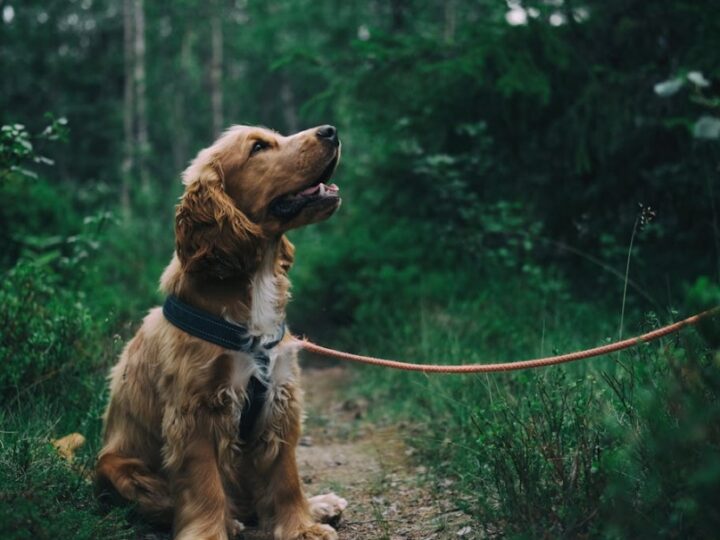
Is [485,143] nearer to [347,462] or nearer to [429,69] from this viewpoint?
[429,69]

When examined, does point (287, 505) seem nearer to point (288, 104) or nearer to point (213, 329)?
point (213, 329)

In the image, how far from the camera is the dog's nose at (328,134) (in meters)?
3.56

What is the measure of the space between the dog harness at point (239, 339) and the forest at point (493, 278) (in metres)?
0.69

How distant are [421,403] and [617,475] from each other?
8.54ft

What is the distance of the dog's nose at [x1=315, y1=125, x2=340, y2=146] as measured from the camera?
3557mm

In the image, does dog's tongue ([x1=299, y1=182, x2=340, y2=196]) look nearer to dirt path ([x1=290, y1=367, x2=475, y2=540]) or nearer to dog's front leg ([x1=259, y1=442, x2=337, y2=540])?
dog's front leg ([x1=259, y1=442, x2=337, y2=540])

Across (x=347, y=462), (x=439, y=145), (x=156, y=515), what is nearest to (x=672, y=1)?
(x=439, y=145)

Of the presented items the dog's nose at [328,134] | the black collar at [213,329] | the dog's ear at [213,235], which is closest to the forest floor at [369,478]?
the black collar at [213,329]

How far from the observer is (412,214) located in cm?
789

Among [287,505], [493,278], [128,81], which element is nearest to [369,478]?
[287,505]

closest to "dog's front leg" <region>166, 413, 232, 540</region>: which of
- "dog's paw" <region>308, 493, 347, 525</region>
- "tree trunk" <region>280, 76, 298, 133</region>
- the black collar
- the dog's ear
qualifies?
the black collar

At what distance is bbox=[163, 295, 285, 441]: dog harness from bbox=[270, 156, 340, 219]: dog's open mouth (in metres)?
0.59

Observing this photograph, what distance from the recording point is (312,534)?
332 centimetres

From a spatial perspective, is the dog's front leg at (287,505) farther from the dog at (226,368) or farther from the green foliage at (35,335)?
the green foliage at (35,335)
